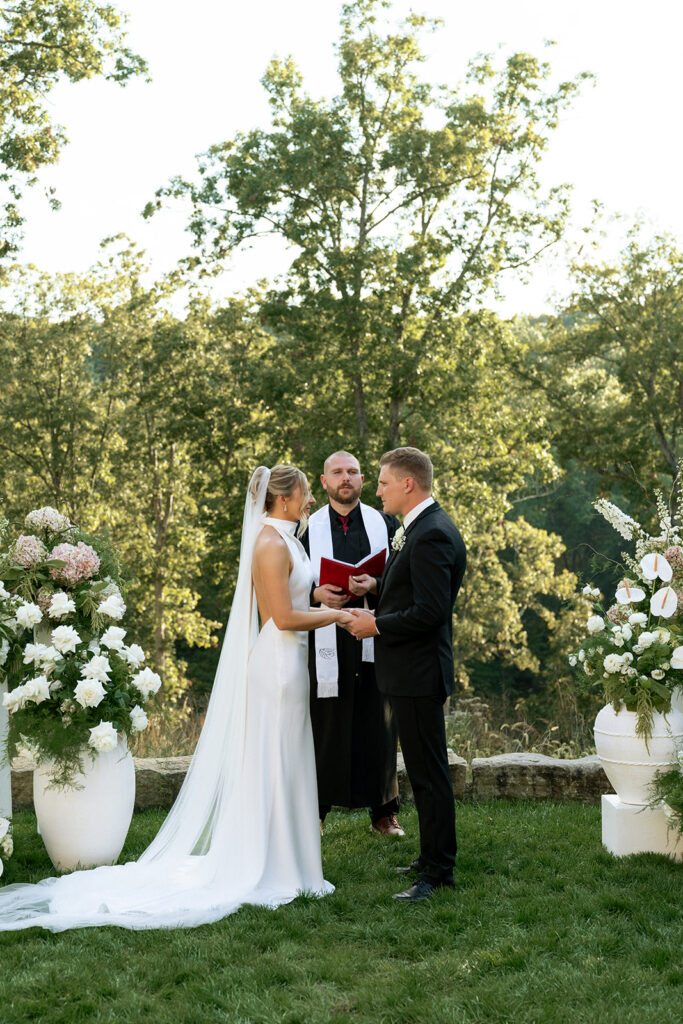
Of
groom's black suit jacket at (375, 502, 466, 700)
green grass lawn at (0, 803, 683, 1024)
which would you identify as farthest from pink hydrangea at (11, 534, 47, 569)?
groom's black suit jacket at (375, 502, 466, 700)

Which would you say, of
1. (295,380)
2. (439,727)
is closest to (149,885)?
(439,727)

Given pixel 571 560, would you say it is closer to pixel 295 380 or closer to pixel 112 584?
pixel 295 380

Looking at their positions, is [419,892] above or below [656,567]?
below

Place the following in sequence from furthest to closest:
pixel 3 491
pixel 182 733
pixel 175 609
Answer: pixel 175 609, pixel 3 491, pixel 182 733

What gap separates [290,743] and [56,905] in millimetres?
1270

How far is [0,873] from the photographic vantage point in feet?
16.0

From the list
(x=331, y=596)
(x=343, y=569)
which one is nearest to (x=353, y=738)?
(x=331, y=596)

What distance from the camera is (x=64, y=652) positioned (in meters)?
5.17

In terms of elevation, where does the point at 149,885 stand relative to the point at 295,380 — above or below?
below

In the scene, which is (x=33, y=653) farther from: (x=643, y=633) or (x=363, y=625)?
(x=643, y=633)

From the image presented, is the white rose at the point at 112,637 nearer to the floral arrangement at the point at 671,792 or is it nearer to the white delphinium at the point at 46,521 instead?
the white delphinium at the point at 46,521

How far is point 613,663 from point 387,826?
1.71 meters

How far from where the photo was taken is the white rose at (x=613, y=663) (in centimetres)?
494

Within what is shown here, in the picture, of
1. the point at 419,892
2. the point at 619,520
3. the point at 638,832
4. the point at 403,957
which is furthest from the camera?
the point at 619,520
